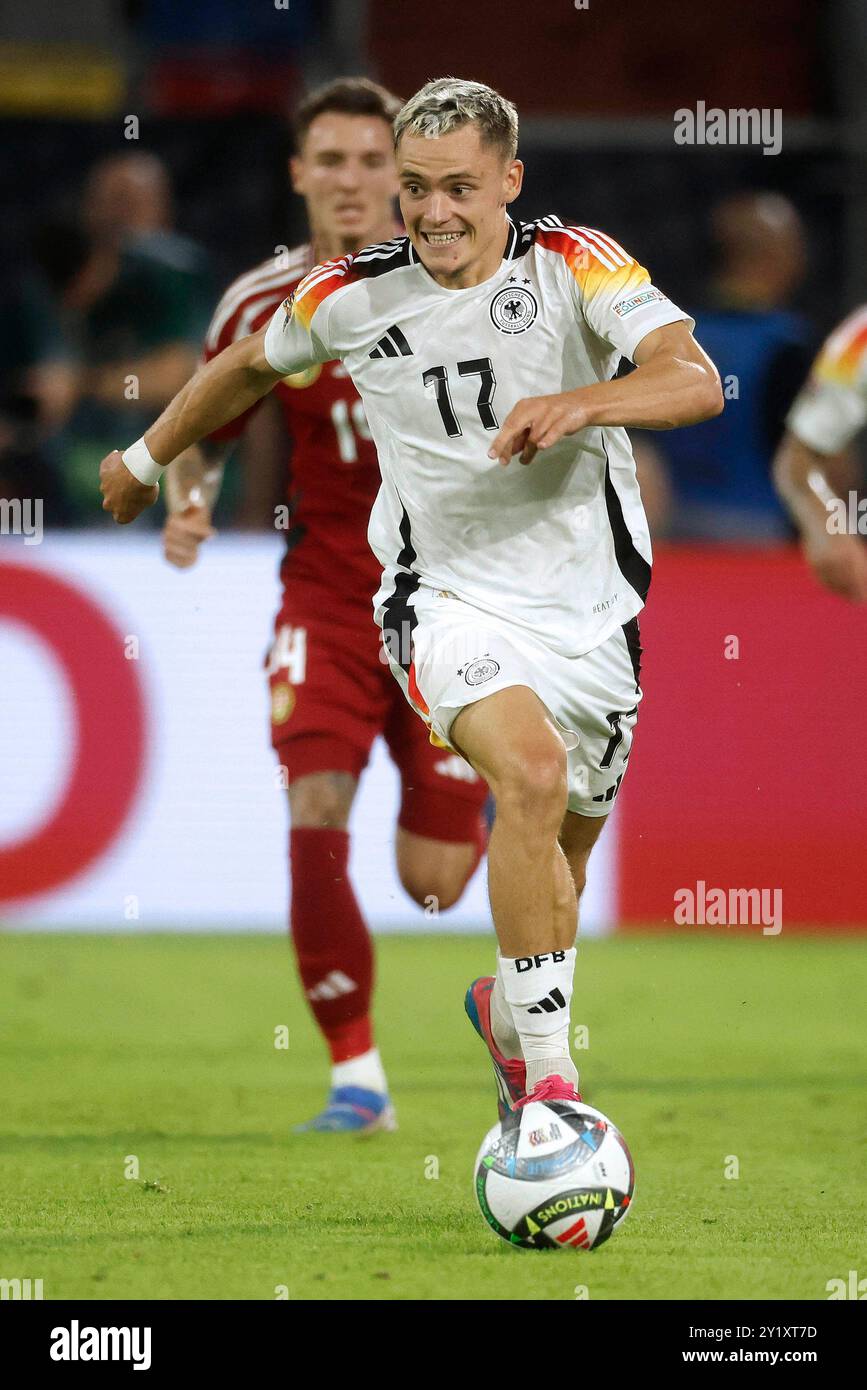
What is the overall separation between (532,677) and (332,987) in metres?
1.66

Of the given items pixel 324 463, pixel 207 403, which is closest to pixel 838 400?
pixel 324 463

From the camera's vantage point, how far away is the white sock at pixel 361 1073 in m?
5.77

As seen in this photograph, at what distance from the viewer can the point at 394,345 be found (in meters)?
4.54

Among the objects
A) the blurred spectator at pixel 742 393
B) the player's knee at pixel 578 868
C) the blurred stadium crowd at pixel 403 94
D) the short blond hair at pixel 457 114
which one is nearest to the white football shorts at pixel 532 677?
the player's knee at pixel 578 868

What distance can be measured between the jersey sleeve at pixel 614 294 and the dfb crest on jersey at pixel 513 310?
0.10 meters

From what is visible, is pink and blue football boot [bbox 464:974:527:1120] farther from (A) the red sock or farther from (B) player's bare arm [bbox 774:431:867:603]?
(B) player's bare arm [bbox 774:431:867:603]

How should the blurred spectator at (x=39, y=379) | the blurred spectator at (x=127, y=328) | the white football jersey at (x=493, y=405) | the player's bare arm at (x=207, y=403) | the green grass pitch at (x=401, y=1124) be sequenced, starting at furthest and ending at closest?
the blurred spectator at (x=39, y=379) < the blurred spectator at (x=127, y=328) < the player's bare arm at (x=207, y=403) < the white football jersey at (x=493, y=405) < the green grass pitch at (x=401, y=1124)

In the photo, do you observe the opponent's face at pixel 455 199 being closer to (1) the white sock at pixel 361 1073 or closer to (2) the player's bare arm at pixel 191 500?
(2) the player's bare arm at pixel 191 500

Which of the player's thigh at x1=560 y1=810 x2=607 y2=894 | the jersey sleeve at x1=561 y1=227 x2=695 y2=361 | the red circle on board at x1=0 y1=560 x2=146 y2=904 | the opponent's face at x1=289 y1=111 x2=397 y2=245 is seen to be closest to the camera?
the jersey sleeve at x1=561 y1=227 x2=695 y2=361

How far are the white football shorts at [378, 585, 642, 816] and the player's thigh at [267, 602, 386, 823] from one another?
3.65 feet

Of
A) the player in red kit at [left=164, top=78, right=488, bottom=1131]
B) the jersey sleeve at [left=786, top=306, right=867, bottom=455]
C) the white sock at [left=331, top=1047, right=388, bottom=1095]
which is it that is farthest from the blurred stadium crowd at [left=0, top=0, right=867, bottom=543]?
the white sock at [left=331, top=1047, right=388, bottom=1095]

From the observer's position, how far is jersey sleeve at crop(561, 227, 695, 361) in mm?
4332

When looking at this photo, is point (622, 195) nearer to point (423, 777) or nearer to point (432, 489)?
point (423, 777)

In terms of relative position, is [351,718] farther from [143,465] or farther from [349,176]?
[349,176]
